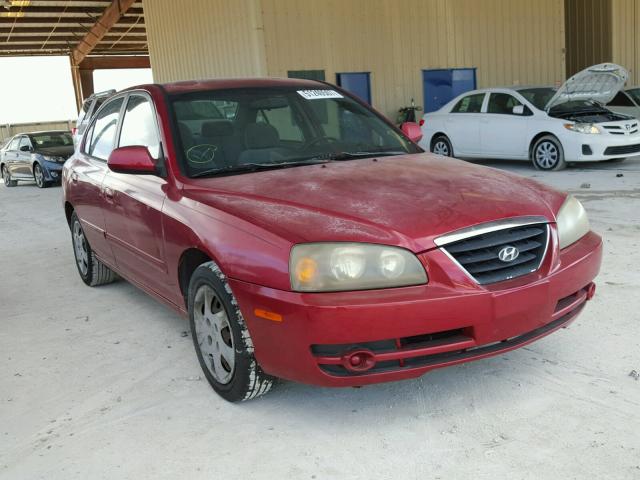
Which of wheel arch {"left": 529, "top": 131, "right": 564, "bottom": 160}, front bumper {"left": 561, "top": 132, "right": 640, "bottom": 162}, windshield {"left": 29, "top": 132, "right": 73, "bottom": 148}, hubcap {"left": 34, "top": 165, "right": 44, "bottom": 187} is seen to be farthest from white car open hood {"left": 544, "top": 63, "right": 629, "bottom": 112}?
windshield {"left": 29, "top": 132, "right": 73, "bottom": 148}

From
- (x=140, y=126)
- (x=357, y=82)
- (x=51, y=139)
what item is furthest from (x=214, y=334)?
(x=357, y=82)

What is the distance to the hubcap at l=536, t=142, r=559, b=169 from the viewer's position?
10664mm

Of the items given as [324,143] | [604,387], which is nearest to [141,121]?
[324,143]

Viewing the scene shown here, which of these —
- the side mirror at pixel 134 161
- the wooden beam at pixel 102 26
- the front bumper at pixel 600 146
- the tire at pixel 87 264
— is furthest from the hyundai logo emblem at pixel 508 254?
the wooden beam at pixel 102 26

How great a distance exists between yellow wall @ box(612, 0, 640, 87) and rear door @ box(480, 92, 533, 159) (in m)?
10.4

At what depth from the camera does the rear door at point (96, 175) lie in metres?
4.45

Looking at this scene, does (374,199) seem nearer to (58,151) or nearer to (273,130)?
(273,130)

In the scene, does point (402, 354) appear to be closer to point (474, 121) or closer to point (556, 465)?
point (556, 465)

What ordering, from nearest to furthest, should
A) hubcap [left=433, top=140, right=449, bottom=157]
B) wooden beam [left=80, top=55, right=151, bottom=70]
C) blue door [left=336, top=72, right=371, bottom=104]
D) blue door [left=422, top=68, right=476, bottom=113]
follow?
hubcap [left=433, top=140, right=449, bottom=157] < blue door [left=336, top=72, right=371, bottom=104] < blue door [left=422, top=68, right=476, bottom=113] < wooden beam [left=80, top=55, right=151, bottom=70]

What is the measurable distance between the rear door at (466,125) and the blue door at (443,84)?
5.06m

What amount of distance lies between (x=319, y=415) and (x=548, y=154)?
8.94 metres

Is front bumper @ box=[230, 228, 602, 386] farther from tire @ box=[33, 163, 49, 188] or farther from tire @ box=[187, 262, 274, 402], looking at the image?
tire @ box=[33, 163, 49, 188]

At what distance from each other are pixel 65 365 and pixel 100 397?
0.57 meters

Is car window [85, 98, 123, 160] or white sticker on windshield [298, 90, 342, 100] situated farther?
car window [85, 98, 123, 160]
